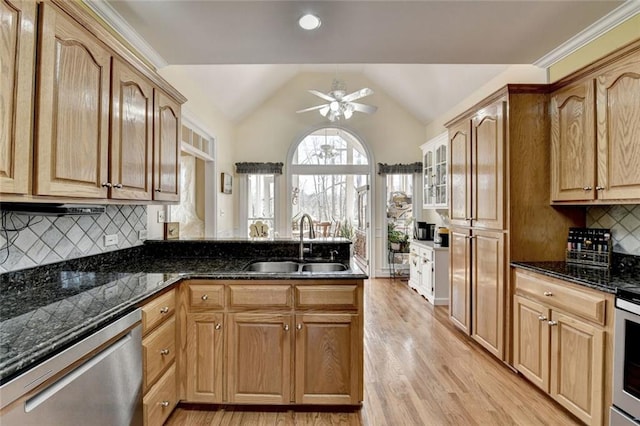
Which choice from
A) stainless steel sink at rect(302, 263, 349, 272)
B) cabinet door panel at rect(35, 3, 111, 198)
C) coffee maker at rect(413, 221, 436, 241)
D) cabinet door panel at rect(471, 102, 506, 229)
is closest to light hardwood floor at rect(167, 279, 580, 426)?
stainless steel sink at rect(302, 263, 349, 272)

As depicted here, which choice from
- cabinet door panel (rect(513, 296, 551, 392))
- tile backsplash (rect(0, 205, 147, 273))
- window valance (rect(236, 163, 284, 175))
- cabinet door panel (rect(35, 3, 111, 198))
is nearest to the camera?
cabinet door panel (rect(35, 3, 111, 198))

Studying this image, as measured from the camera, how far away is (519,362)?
2.43 metres

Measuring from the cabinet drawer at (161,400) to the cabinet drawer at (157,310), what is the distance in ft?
1.13

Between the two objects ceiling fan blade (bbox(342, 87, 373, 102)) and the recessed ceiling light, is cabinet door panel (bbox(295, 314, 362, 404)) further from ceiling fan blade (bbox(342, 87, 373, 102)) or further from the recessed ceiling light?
ceiling fan blade (bbox(342, 87, 373, 102))

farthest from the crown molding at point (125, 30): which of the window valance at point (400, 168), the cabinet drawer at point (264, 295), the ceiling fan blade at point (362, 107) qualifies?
the window valance at point (400, 168)

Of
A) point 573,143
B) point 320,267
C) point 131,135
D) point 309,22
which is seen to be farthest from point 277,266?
point 573,143

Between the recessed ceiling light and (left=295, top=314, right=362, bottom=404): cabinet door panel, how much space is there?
187 cm

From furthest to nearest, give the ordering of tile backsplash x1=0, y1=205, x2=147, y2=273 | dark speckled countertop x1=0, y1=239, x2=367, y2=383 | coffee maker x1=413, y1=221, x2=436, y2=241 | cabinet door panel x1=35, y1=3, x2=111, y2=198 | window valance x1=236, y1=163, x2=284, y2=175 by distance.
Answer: window valance x1=236, y1=163, x2=284, y2=175 < coffee maker x1=413, y1=221, x2=436, y2=241 < tile backsplash x1=0, y1=205, x2=147, y2=273 < cabinet door panel x1=35, y1=3, x2=111, y2=198 < dark speckled countertop x1=0, y1=239, x2=367, y2=383

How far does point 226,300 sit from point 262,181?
4.12 m

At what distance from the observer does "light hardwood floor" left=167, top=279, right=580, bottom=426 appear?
1995mm

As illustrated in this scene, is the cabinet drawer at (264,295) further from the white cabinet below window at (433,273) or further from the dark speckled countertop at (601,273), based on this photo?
the white cabinet below window at (433,273)

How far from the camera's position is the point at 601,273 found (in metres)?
2.04

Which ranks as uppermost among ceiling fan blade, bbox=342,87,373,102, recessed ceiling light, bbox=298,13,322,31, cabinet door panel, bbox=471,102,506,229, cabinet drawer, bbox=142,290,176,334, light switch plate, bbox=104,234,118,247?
ceiling fan blade, bbox=342,87,373,102

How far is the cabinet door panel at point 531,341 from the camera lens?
7.03 feet
